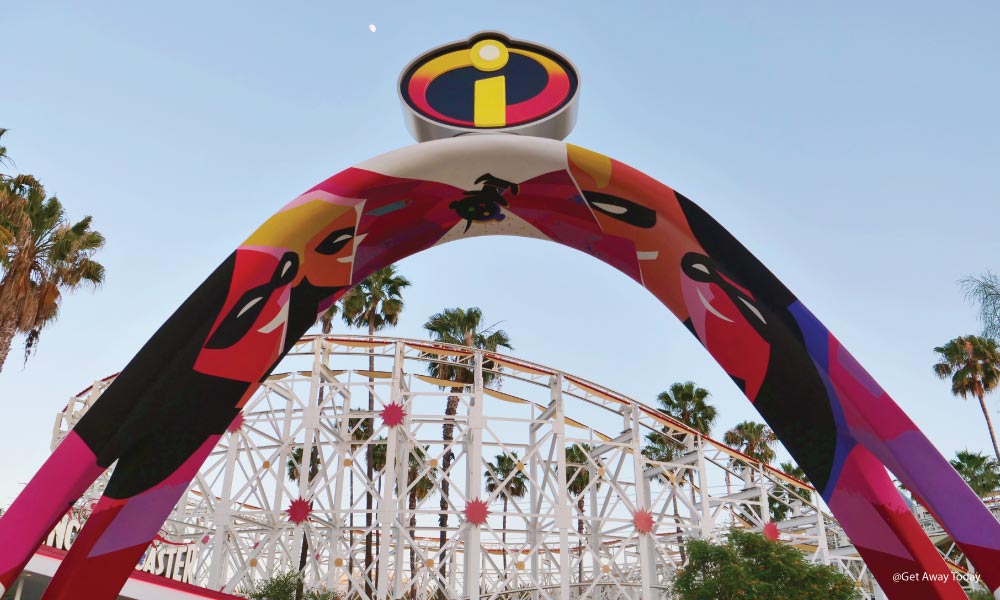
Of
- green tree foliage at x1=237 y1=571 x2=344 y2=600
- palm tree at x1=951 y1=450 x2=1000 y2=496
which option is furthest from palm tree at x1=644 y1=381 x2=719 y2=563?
green tree foliage at x1=237 y1=571 x2=344 y2=600

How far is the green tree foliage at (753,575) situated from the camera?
1404 cm

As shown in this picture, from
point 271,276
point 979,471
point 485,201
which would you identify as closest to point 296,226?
point 271,276

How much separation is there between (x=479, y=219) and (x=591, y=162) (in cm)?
229

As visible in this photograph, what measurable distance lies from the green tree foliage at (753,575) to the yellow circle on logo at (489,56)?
10555mm

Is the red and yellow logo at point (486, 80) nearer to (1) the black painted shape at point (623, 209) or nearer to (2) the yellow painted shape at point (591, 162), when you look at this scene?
(2) the yellow painted shape at point (591, 162)

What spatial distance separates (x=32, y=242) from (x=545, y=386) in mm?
14364

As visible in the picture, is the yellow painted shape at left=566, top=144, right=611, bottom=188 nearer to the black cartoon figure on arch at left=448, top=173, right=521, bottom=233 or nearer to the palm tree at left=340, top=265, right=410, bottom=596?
the black cartoon figure on arch at left=448, top=173, right=521, bottom=233

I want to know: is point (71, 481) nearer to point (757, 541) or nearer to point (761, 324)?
point (761, 324)

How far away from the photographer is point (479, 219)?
11.7 metres

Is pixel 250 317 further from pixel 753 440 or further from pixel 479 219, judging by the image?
pixel 753 440

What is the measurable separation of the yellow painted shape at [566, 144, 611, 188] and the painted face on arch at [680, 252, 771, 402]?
5.61 feet

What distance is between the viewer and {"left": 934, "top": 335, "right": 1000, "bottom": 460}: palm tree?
3434 cm

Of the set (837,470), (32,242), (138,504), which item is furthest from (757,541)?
(32,242)

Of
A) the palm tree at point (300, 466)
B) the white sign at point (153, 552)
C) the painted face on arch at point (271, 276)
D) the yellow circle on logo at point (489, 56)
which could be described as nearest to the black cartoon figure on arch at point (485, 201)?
the painted face on arch at point (271, 276)
